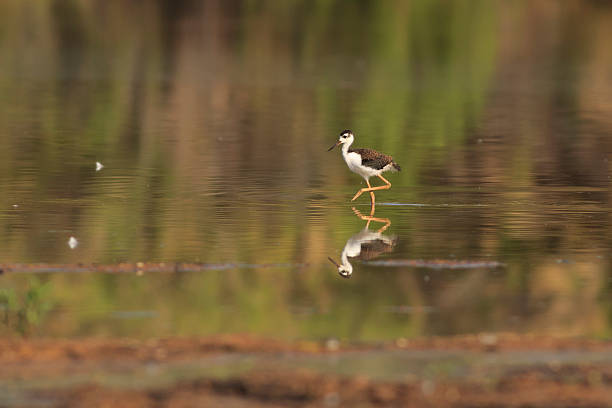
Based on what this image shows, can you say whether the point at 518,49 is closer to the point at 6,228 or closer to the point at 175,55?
the point at 175,55

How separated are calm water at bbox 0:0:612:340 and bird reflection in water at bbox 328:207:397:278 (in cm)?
7

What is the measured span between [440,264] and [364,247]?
1627 millimetres

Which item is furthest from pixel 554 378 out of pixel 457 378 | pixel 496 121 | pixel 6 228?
pixel 496 121

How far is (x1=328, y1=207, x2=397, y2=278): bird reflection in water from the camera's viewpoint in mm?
14758

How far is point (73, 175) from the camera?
75.6ft

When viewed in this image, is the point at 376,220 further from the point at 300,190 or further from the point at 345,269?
the point at 345,269

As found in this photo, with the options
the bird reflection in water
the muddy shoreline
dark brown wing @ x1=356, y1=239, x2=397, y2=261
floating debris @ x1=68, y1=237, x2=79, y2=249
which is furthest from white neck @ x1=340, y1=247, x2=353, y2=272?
the muddy shoreline

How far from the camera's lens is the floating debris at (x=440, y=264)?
47.5ft

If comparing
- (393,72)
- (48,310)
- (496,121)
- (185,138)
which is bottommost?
(48,310)

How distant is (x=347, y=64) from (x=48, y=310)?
137ft

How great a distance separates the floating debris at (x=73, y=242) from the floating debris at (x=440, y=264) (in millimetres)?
3320

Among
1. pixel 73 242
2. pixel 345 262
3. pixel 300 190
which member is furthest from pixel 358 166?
pixel 73 242

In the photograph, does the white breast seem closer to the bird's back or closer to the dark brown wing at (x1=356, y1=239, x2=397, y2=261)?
the bird's back

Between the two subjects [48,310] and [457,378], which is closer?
[457,378]
